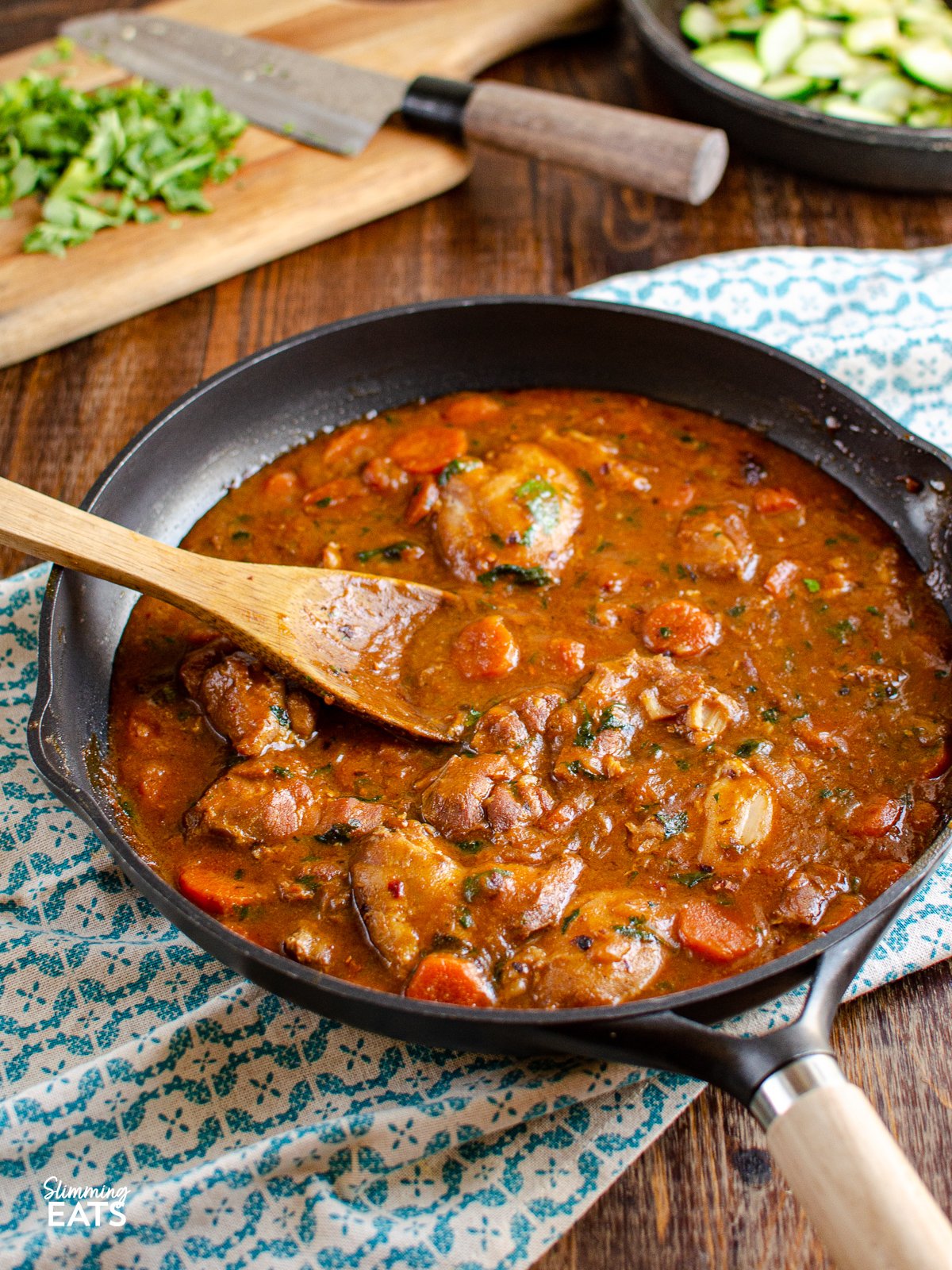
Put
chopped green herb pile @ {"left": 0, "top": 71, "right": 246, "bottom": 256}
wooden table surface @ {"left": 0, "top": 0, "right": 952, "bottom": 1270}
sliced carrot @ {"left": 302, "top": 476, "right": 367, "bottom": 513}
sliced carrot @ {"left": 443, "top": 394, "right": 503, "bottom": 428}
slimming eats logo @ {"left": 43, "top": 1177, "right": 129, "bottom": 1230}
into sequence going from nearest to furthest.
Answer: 1. slimming eats logo @ {"left": 43, "top": 1177, "right": 129, "bottom": 1230}
2. sliced carrot @ {"left": 302, "top": 476, "right": 367, "bottom": 513}
3. sliced carrot @ {"left": 443, "top": 394, "right": 503, "bottom": 428}
4. wooden table surface @ {"left": 0, "top": 0, "right": 952, "bottom": 1270}
5. chopped green herb pile @ {"left": 0, "top": 71, "right": 246, "bottom": 256}

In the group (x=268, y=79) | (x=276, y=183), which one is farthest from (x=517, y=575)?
(x=268, y=79)

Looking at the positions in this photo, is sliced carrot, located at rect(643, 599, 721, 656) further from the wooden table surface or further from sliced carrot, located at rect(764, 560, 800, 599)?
the wooden table surface

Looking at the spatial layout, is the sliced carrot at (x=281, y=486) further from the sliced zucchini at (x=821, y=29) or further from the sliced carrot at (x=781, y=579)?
the sliced zucchini at (x=821, y=29)

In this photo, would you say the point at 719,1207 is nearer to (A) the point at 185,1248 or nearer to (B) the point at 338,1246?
(B) the point at 338,1246

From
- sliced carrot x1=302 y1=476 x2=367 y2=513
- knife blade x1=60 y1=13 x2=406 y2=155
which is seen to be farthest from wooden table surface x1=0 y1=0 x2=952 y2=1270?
sliced carrot x1=302 y1=476 x2=367 y2=513

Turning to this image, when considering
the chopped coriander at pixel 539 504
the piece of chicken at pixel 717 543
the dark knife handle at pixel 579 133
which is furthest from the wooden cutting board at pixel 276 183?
the piece of chicken at pixel 717 543

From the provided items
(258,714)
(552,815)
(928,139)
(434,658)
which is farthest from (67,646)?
(928,139)

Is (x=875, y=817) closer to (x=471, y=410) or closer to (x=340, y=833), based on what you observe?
(x=340, y=833)
